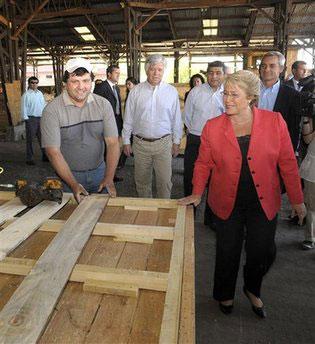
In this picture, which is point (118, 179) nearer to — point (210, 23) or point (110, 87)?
point (110, 87)

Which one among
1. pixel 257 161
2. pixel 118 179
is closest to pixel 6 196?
pixel 257 161

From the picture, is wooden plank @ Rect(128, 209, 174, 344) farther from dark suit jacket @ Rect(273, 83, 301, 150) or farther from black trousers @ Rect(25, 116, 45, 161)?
black trousers @ Rect(25, 116, 45, 161)

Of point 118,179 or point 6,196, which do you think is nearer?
point 6,196

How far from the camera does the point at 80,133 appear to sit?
307 centimetres

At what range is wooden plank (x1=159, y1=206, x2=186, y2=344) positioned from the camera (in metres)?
1.22

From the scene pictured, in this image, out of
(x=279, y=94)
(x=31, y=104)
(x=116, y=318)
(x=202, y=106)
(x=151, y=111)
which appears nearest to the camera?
(x=116, y=318)

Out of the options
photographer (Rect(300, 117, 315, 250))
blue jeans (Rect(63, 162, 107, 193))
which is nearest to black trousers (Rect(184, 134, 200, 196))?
photographer (Rect(300, 117, 315, 250))

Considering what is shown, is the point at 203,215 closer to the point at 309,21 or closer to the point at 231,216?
the point at 231,216

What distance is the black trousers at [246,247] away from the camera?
8.96 feet

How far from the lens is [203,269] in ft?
12.5

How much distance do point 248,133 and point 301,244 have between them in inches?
92.7

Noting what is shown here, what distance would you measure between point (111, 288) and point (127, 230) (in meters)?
0.59

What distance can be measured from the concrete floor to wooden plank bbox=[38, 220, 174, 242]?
1203 millimetres

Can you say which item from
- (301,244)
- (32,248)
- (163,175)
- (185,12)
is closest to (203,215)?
(163,175)
